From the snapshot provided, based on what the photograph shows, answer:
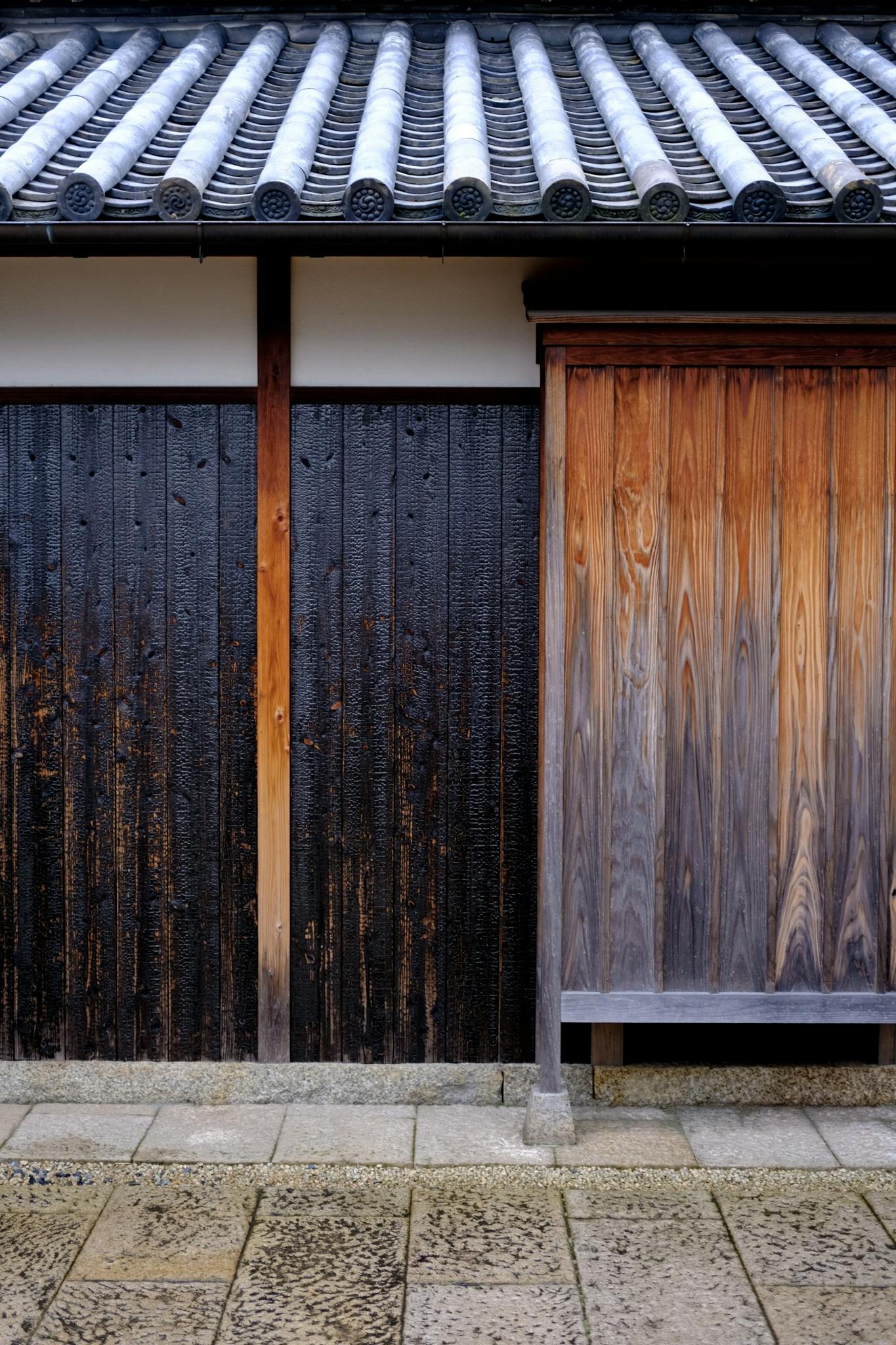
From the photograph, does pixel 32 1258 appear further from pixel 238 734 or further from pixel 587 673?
pixel 587 673

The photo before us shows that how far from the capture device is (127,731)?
5.12m

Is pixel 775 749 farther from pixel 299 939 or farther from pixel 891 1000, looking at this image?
pixel 299 939

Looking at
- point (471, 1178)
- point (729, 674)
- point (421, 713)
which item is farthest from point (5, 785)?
point (729, 674)

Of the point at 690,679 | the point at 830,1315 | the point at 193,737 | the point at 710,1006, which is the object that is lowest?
the point at 830,1315

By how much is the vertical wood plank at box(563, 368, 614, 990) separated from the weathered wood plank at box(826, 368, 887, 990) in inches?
37.5

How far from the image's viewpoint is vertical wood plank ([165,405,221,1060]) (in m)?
5.07

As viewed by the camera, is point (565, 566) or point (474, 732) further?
point (474, 732)

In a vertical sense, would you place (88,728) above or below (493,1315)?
above

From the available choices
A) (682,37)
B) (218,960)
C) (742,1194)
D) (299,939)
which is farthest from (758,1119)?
(682,37)

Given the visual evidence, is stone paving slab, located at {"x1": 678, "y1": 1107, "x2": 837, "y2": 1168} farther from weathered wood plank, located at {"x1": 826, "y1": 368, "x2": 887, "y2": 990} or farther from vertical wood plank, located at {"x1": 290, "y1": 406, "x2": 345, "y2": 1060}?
vertical wood plank, located at {"x1": 290, "y1": 406, "x2": 345, "y2": 1060}

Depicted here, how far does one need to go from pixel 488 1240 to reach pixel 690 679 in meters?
2.27

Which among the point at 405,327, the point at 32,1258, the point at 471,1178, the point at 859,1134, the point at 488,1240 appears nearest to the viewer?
the point at 32,1258

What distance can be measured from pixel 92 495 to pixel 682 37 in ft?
12.7

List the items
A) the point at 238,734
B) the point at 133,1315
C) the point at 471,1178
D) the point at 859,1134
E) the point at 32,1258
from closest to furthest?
the point at 133,1315, the point at 32,1258, the point at 471,1178, the point at 859,1134, the point at 238,734
